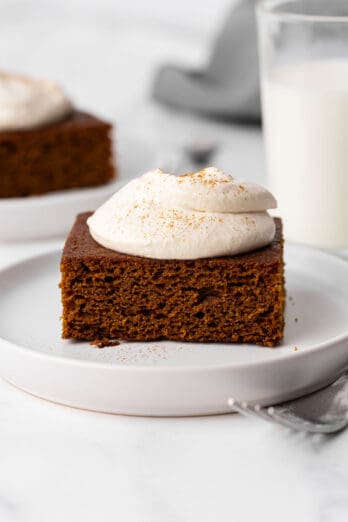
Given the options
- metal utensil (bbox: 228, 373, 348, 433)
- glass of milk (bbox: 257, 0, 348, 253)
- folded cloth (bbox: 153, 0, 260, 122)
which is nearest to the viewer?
metal utensil (bbox: 228, 373, 348, 433)

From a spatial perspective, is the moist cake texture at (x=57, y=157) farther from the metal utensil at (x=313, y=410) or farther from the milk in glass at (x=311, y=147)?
the metal utensil at (x=313, y=410)

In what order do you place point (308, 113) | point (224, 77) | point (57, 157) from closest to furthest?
point (308, 113)
point (57, 157)
point (224, 77)

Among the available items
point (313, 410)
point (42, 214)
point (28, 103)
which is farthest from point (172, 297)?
point (28, 103)

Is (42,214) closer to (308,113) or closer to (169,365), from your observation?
(308,113)

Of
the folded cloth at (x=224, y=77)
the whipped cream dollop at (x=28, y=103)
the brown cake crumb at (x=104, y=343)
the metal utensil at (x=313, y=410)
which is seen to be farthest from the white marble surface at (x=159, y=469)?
the folded cloth at (x=224, y=77)

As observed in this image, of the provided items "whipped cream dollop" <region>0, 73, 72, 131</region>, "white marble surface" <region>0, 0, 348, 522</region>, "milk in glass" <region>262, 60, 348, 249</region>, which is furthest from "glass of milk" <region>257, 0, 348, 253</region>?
"white marble surface" <region>0, 0, 348, 522</region>

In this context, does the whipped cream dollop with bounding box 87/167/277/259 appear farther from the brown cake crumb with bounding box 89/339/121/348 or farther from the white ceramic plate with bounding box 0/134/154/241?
the white ceramic plate with bounding box 0/134/154/241

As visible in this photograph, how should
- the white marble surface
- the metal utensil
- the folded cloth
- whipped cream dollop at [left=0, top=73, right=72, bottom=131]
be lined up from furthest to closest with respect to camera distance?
the folded cloth, whipped cream dollop at [left=0, top=73, right=72, bottom=131], the metal utensil, the white marble surface
